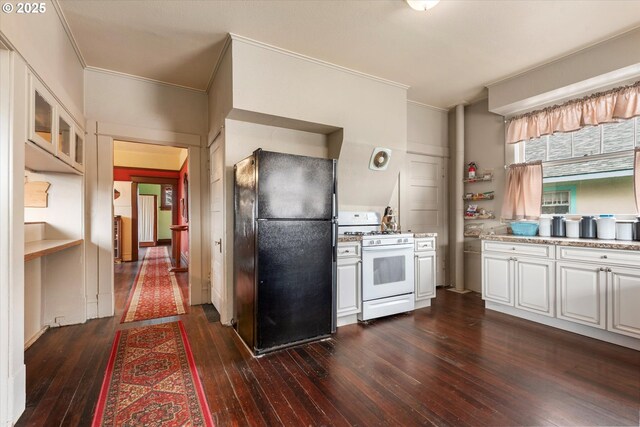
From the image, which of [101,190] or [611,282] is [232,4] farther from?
[611,282]

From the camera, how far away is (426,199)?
15.4ft

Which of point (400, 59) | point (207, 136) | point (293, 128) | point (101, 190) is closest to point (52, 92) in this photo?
point (101, 190)

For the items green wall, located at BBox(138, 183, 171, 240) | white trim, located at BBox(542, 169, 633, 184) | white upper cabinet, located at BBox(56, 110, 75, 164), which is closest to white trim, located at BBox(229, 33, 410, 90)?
white upper cabinet, located at BBox(56, 110, 75, 164)

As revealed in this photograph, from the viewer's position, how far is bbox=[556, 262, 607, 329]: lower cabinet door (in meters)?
2.67

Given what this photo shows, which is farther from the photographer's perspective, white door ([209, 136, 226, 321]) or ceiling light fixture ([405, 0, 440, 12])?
white door ([209, 136, 226, 321])

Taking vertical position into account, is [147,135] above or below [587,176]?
above

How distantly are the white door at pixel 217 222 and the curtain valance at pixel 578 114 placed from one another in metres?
3.75

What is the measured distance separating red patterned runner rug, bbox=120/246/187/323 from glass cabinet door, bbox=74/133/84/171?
68.3 inches

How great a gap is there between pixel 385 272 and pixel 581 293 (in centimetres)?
183

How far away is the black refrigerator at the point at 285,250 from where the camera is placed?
2.45m

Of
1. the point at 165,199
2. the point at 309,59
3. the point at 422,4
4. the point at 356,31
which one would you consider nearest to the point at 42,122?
the point at 309,59

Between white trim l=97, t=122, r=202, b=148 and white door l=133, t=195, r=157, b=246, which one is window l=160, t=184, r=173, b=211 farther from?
white trim l=97, t=122, r=202, b=148

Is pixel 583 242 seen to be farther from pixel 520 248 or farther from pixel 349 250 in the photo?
pixel 349 250

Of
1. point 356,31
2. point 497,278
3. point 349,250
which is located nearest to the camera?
point 356,31
